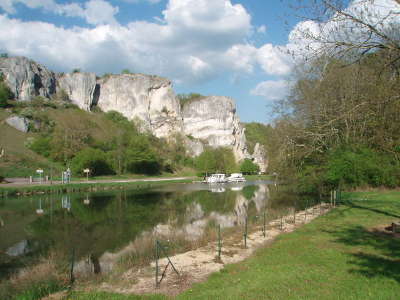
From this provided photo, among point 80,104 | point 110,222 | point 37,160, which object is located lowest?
point 110,222

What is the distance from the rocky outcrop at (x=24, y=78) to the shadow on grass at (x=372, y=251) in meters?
90.9

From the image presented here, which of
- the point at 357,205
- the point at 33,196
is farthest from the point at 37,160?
the point at 357,205

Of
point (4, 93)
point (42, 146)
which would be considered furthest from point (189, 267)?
point (4, 93)

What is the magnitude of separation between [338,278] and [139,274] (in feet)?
16.1

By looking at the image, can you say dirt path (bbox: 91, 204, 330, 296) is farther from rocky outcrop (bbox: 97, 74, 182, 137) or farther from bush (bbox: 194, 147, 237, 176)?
rocky outcrop (bbox: 97, 74, 182, 137)

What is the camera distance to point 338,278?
7.11 meters

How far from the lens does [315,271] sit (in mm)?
7676

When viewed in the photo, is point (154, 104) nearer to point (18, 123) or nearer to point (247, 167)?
point (247, 167)

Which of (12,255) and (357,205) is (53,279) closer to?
(12,255)

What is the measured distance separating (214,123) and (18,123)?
61762 millimetres

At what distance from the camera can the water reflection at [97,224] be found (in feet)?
44.7

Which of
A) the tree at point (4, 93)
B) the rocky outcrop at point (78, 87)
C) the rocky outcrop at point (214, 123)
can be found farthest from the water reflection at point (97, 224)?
the rocky outcrop at point (214, 123)

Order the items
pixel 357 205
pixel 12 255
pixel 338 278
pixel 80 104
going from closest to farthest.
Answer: pixel 338 278, pixel 12 255, pixel 357 205, pixel 80 104

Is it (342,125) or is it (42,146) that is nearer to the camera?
(342,125)
